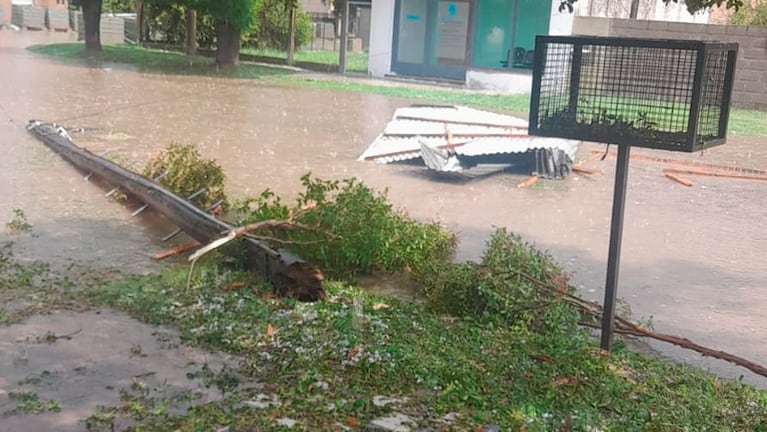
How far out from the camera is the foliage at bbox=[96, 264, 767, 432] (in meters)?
3.98

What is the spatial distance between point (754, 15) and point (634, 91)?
69.2 feet

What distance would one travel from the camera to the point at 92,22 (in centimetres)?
2612

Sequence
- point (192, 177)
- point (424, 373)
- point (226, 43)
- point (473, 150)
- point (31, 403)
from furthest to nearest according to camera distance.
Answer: point (226, 43)
point (473, 150)
point (192, 177)
point (424, 373)
point (31, 403)

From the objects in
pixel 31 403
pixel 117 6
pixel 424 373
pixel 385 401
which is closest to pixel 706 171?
pixel 424 373

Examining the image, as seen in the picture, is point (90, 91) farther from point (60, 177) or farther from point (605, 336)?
point (605, 336)

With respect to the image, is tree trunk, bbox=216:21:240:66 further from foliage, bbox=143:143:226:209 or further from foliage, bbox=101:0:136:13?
foliage, bbox=101:0:136:13

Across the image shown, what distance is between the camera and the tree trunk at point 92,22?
→ 25266 millimetres

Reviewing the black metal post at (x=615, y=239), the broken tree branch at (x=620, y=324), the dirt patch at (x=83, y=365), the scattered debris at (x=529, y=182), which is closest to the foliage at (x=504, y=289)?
the broken tree branch at (x=620, y=324)

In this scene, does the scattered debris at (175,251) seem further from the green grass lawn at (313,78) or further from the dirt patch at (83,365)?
the green grass lawn at (313,78)

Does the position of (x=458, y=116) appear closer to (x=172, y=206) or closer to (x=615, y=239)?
(x=172, y=206)

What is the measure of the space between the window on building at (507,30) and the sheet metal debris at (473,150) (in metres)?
10.6

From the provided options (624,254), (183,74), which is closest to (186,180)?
(624,254)

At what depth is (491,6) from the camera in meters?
23.7

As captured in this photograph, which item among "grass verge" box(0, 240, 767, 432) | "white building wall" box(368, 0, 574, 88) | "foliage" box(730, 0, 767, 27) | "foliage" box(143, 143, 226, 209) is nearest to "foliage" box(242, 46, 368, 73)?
"white building wall" box(368, 0, 574, 88)
